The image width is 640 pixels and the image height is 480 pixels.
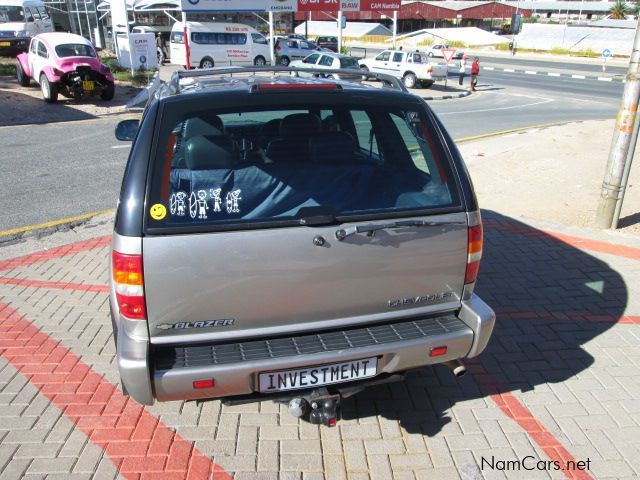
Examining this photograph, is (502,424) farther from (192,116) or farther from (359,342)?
(192,116)

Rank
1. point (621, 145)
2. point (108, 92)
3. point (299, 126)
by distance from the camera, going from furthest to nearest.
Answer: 1. point (108, 92)
2. point (621, 145)
3. point (299, 126)

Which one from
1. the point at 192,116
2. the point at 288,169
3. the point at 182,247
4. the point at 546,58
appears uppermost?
the point at 192,116

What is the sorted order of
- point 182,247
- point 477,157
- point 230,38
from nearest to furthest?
point 182,247
point 477,157
point 230,38

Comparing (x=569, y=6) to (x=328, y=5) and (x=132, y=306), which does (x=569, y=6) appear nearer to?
(x=328, y=5)

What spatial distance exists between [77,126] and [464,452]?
1331cm

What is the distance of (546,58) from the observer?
46.7m

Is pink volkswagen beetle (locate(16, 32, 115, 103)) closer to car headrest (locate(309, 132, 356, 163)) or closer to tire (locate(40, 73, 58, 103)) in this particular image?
tire (locate(40, 73, 58, 103))

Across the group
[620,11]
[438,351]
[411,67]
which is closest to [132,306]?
[438,351]

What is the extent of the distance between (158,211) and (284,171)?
705 millimetres

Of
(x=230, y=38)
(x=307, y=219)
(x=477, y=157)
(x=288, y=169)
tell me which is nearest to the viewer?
(x=307, y=219)

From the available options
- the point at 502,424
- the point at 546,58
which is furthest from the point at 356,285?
the point at 546,58

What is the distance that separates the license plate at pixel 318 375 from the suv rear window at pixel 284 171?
75cm

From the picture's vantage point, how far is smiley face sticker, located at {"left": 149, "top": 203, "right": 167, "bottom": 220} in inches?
98.7

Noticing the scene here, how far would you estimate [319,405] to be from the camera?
9.50 feet
